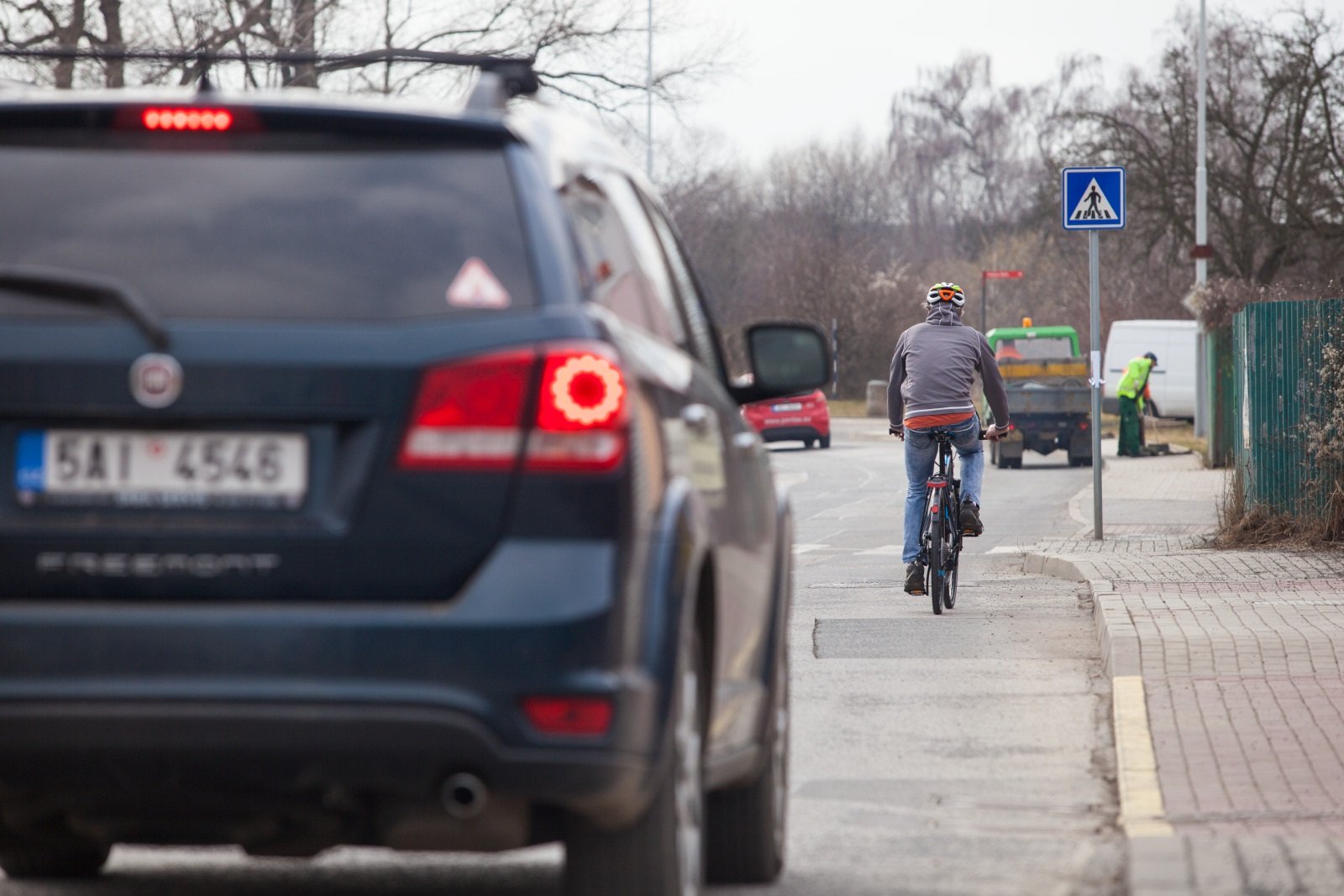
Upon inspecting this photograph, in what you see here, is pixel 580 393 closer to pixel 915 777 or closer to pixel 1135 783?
pixel 1135 783

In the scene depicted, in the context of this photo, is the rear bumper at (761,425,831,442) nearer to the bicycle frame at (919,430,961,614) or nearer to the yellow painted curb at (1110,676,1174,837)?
the bicycle frame at (919,430,961,614)

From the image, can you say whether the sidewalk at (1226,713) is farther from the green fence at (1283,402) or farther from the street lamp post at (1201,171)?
the street lamp post at (1201,171)

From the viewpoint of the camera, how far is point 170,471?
3.69m

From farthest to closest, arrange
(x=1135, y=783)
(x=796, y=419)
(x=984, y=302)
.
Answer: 1. (x=984, y=302)
2. (x=796, y=419)
3. (x=1135, y=783)

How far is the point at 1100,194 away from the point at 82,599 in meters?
14.2

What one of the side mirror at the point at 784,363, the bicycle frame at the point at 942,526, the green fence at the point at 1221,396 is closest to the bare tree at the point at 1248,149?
the green fence at the point at 1221,396

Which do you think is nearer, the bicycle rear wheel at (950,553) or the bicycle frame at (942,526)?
the bicycle frame at (942,526)

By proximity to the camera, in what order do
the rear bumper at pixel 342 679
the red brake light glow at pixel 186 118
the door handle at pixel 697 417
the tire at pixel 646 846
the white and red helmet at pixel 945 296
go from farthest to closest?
the white and red helmet at pixel 945 296
the door handle at pixel 697 417
the tire at pixel 646 846
the red brake light glow at pixel 186 118
the rear bumper at pixel 342 679

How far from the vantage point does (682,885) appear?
4.16 m

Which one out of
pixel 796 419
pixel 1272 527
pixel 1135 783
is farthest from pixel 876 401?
pixel 1135 783

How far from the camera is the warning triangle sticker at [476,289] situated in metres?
3.72

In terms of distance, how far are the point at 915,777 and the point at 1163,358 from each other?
42.7 metres

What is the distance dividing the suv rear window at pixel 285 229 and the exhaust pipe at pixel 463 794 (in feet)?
2.56

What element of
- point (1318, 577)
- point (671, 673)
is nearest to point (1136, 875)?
point (671, 673)
